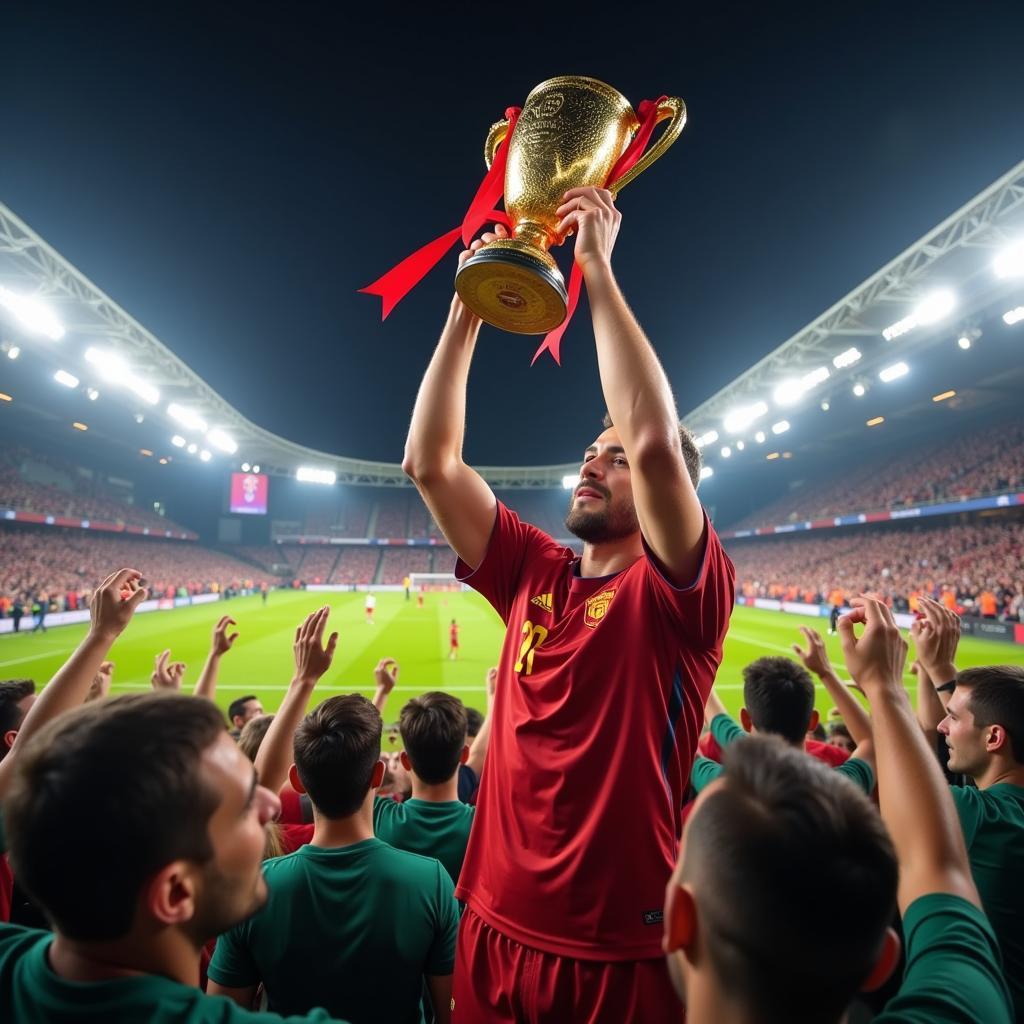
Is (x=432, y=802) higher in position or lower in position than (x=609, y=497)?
lower

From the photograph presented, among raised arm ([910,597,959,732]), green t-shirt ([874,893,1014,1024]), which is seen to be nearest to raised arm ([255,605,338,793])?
green t-shirt ([874,893,1014,1024])

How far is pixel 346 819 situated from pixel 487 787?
2.39 ft

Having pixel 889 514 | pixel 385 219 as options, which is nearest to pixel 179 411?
pixel 385 219

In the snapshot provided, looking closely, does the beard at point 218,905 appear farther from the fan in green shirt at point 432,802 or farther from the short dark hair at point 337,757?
the fan in green shirt at point 432,802

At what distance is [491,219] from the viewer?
2504 millimetres

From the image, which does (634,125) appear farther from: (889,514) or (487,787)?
(889,514)

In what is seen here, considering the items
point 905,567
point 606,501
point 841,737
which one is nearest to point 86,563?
point 841,737

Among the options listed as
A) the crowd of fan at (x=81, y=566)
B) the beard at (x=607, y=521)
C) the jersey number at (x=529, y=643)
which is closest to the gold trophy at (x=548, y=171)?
the beard at (x=607, y=521)

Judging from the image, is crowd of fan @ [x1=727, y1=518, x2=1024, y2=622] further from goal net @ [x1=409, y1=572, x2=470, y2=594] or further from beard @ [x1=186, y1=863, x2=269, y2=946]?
goal net @ [x1=409, y1=572, x2=470, y2=594]

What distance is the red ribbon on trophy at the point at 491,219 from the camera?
219cm

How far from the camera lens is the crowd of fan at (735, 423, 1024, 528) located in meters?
26.0

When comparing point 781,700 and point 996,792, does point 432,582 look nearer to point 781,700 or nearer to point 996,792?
point 781,700

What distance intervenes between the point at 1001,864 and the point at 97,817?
285cm

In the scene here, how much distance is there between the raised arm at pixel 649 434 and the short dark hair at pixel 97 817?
45.8 inches
